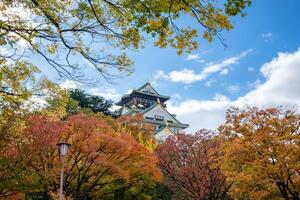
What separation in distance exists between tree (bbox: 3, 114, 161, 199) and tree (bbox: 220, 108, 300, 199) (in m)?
4.20

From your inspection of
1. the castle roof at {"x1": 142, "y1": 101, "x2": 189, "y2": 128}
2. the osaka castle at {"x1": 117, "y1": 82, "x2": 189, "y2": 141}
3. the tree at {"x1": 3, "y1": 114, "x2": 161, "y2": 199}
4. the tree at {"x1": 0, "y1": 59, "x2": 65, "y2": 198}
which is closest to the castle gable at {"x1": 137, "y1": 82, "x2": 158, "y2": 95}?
the osaka castle at {"x1": 117, "y1": 82, "x2": 189, "y2": 141}

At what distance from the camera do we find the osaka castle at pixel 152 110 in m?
39.3

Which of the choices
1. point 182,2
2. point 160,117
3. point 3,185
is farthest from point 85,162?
point 160,117

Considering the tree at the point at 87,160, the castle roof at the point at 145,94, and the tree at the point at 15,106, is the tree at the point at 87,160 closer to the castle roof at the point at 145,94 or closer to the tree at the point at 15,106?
the tree at the point at 15,106

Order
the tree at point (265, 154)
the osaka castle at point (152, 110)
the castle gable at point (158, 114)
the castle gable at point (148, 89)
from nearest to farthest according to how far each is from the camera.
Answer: the tree at point (265, 154) < the osaka castle at point (152, 110) < the castle gable at point (158, 114) < the castle gable at point (148, 89)

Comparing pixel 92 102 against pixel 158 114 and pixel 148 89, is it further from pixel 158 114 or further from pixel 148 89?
pixel 148 89

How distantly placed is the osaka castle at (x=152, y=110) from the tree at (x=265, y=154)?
22.1 metres

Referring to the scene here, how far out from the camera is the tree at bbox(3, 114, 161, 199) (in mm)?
15234

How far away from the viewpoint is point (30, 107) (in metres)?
Result: 8.60

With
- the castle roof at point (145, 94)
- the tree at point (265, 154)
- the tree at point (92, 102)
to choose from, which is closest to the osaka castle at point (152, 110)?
the castle roof at point (145, 94)

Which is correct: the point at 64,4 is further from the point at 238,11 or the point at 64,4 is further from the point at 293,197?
the point at 293,197

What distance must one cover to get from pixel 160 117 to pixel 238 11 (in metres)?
38.7

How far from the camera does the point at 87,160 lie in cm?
1688

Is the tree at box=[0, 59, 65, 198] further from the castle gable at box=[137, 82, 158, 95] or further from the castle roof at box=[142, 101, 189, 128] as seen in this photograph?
the castle gable at box=[137, 82, 158, 95]
